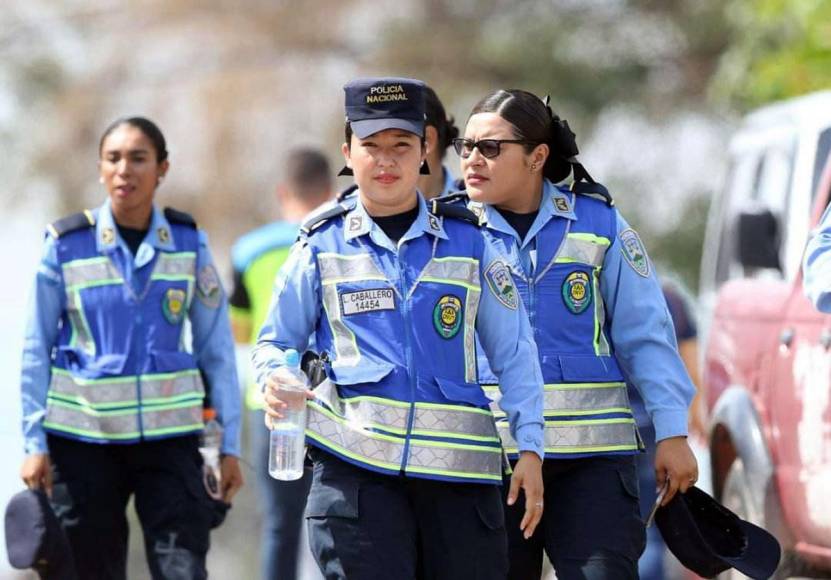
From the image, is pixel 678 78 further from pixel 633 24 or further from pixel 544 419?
pixel 544 419

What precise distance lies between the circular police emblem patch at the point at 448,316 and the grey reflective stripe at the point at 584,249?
536 millimetres

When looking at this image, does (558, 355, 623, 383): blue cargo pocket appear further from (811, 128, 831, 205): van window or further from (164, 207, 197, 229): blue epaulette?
(811, 128, 831, 205): van window

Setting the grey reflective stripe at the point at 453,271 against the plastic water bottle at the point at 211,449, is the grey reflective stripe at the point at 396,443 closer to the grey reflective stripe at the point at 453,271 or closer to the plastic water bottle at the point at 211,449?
the grey reflective stripe at the point at 453,271

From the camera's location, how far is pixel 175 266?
7234 mm

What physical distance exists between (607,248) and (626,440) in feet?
1.88

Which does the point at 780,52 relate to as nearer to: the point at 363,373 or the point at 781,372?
the point at 781,372

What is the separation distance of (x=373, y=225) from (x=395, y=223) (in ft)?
0.26

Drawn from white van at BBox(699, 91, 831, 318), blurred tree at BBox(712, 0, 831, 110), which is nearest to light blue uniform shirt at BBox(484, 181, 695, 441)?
white van at BBox(699, 91, 831, 318)

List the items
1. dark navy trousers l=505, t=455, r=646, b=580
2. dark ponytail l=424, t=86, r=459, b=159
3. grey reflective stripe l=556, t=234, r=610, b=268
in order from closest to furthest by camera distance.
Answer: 1. dark navy trousers l=505, t=455, r=646, b=580
2. grey reflective stripe l=556, t=234, r=610, b=268
3. dark ponytail l=424, t=86, r=459, b=159

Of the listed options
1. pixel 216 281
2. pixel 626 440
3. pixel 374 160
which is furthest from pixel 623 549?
pixel 216 281

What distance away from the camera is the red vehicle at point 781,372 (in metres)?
7.35

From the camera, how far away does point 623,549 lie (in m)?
5.81

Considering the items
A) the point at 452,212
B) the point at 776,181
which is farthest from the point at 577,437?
the point at 776,181

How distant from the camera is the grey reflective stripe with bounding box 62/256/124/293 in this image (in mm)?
7094
